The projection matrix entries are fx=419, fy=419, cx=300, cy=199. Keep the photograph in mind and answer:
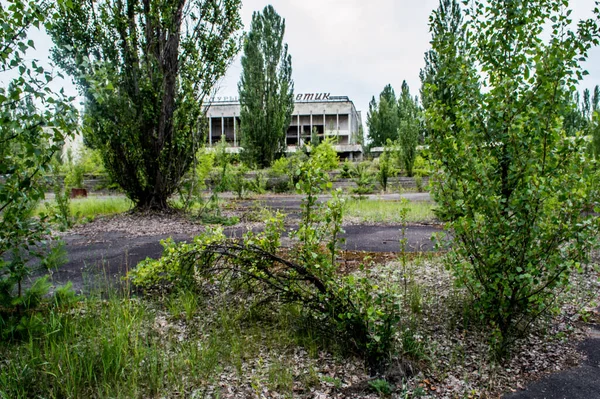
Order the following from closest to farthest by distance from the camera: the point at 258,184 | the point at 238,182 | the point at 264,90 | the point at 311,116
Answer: the point at 238,182
the point at 258,184
the point at 264,90
the point at 311,116

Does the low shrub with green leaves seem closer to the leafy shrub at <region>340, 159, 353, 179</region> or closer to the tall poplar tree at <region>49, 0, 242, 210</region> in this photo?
the tall poplar tree at <region>49, 0, 242, 210</region>

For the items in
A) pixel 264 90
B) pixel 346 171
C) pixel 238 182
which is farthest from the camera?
pixel 264 90

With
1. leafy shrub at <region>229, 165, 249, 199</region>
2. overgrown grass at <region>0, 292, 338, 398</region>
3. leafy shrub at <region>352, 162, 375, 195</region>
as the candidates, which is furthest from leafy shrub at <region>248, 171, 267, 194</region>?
overgrown grass at <region>0, 292, 338, 398</region>

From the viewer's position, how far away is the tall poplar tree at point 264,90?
23.1 metres

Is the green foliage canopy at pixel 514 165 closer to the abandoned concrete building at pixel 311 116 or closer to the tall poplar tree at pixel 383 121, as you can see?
the tall poplar tree at pixel 383 121

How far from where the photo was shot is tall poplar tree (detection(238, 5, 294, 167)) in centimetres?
2308

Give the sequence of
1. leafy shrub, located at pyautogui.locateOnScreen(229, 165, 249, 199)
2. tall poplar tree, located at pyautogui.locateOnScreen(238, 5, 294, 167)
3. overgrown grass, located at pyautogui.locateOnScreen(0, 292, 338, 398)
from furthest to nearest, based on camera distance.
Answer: tall poplar tree, located at pyautogui.locateOnScreen(238, 5, 294, 167)
leafy shrub, located at pyautogui.locateOnScreen(229, 165, 249, 199)
overgrown grass, located at pyautogui.locateOnScreen(0, 292, 338, 398)

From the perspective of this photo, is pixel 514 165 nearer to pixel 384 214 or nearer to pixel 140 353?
pixel 140 353

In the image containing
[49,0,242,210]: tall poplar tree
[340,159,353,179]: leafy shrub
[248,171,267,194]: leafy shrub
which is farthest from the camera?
[340,159,353,179]: leafy shrub

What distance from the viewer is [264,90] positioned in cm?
2356

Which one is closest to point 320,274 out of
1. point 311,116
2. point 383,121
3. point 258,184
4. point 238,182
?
point 238,182

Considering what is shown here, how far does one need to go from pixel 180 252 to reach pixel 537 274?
1909mm

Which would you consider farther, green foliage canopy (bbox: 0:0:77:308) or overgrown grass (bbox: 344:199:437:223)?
overgrown grass (bbox: 344:199:437:223)

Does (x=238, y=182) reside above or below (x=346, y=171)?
below
